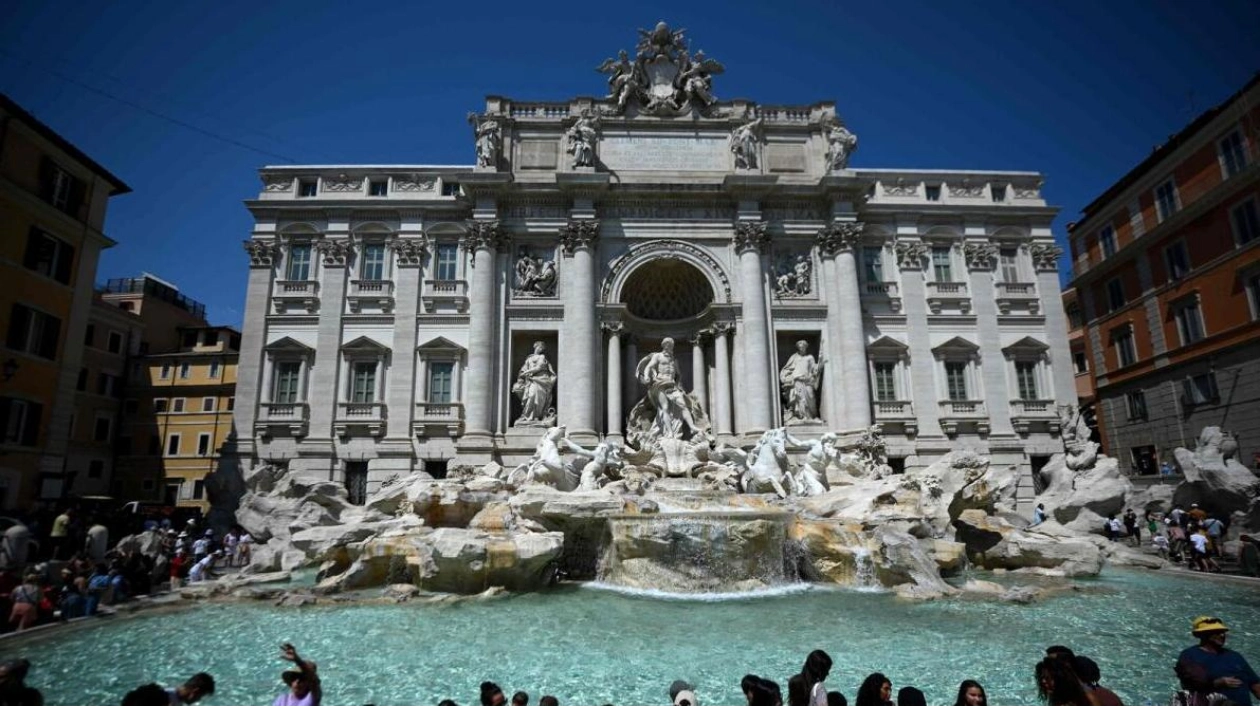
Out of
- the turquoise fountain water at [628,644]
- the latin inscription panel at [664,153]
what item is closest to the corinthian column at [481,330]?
the latin inscription panel at [664,153]

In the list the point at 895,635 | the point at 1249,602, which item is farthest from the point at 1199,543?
the point at 895,635

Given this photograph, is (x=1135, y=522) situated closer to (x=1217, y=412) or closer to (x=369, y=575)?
(x=1217, y=412)

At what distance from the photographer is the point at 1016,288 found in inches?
1075

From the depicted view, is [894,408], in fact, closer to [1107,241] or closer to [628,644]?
[1107,241]

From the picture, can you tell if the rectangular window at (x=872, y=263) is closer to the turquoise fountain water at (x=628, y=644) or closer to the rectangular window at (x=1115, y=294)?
the rectangular window at (x=1115, y=294)

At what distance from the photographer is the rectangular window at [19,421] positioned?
18.7m

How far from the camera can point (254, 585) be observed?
1422 centimetres

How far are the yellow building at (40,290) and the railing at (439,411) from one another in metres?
11.2

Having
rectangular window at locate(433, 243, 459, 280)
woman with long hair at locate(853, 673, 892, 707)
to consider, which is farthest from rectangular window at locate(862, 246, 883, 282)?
woman with long hair at locate(853, 673, 892, 707)

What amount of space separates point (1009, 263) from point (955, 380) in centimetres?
618

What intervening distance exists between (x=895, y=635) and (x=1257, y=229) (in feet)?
80.2

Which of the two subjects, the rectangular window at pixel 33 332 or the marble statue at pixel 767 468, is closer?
the marble statue at pixel 767 468

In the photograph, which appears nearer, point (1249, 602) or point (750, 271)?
point (1249, 602)

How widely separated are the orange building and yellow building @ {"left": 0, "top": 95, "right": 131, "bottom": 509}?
39.2 metres
